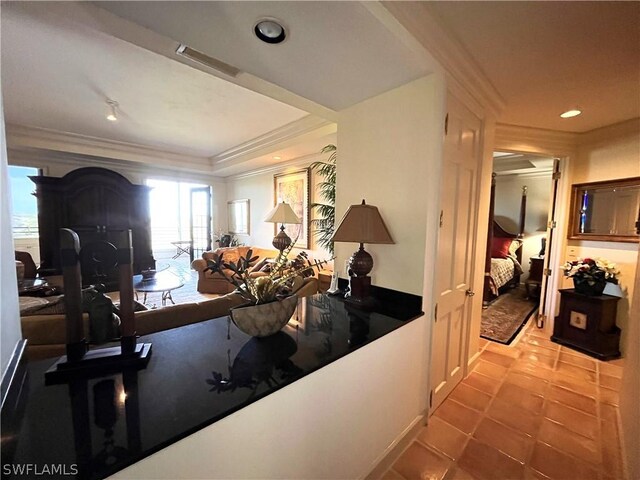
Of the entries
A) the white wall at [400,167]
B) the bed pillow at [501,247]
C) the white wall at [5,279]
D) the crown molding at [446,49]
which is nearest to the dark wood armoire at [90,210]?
the white wall at [5,279]

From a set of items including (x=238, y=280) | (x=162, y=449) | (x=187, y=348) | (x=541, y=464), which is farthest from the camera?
(x=541, y=464)

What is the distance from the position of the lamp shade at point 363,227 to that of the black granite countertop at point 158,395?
1.87 feet

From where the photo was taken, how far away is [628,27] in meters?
1.35

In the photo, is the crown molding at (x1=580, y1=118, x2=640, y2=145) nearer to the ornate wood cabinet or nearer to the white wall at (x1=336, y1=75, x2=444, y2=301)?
the ornate wood cabinet

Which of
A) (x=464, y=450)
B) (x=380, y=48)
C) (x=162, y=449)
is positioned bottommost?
(x=464, y=450)

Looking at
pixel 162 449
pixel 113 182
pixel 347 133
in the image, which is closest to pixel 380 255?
pixel 347 133

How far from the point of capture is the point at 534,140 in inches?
117

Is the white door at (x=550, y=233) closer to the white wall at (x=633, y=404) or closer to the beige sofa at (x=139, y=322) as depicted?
the white wall at (x=633, y=404)

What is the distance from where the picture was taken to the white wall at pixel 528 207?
5336mm

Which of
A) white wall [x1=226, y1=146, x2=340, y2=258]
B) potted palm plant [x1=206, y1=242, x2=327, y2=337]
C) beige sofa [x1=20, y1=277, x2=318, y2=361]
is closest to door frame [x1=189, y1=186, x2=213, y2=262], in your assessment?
white wall [x1=226, y1=146, x2=340, y2=258]

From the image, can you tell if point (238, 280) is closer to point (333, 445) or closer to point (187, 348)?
point (187, 348)

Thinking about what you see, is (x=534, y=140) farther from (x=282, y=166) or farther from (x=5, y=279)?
(x=5, y=279)

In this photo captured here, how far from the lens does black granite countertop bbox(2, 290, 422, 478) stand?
24.9 inches

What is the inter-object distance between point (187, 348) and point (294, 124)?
10.5 ft
